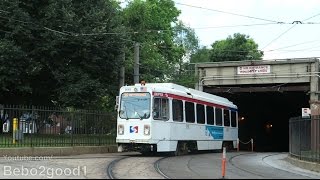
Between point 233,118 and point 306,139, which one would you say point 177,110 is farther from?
point 233,118

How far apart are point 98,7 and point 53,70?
203 inches

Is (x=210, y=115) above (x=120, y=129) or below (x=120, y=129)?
above

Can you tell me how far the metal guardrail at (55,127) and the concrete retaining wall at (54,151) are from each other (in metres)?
0.44

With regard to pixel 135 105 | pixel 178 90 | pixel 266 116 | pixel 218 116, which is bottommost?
pixel 266 116

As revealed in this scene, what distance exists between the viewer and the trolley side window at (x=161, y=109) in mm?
23469

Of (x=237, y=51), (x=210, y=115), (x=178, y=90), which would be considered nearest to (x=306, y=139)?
(x=178, y=90)

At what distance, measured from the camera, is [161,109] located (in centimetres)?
2381

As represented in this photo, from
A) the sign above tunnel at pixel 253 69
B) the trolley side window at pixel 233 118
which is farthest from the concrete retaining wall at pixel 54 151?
the sign above tunnel at pixel 253 69

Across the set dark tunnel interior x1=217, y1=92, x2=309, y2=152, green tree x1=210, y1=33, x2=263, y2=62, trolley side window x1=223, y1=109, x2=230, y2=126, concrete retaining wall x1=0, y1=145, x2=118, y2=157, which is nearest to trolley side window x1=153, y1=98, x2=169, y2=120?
concrete retaining wall x1=0, y1=145, x2=118, y2=157

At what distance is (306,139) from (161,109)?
260 inches

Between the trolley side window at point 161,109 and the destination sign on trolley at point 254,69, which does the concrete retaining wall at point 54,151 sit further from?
the destination sign on trolley at point 254,69

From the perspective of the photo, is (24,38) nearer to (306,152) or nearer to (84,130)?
(84,130)

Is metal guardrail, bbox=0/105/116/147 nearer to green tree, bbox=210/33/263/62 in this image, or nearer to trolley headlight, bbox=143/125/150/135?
trolley headlight, bbox=143/125/150/135

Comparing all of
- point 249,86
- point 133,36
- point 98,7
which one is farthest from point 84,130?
point 249,86
